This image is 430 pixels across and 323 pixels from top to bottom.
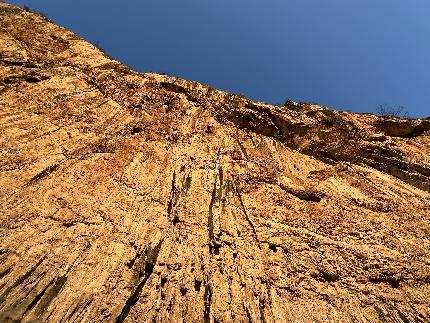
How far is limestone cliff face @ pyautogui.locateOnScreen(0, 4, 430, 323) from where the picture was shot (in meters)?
10.1

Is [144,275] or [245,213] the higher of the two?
[245,213]

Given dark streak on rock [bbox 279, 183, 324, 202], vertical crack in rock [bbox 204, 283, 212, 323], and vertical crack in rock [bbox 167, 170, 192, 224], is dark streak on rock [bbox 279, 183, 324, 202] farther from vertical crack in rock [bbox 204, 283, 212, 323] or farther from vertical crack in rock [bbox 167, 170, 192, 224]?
vertical crack in rock [bbox 204, 283, 212, 323]

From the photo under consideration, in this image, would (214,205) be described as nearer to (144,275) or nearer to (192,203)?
(192,203)

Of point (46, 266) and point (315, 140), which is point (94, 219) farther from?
point (315, 140)

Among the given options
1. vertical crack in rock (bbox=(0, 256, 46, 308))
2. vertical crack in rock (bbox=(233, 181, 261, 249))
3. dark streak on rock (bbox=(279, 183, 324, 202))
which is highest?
dark streak on rock (bbox=(279, 183, 324, 202))

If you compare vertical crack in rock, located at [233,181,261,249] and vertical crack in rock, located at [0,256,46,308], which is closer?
vertical crack in rock, located at [0,256,46,308]

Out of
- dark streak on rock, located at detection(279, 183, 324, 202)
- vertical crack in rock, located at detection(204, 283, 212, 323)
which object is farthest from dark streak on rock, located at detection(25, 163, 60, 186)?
dark streak on rock, located at detection(279, 183, 324, 202)

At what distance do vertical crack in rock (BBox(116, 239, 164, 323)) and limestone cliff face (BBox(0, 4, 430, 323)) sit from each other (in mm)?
36

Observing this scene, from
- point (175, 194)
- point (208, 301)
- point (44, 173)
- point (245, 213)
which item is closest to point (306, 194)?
point (245, 213)

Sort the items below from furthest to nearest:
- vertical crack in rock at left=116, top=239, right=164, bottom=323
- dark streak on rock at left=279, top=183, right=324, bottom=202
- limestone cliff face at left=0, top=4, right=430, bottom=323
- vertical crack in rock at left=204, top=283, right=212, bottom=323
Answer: dark streak on rock at left=279, top=183, right=324, bottom=202 < limestone cliff face at left=0, top=4, right=430, bottom=323 < vertical crack in rock at left=204, top=283, right=212, bottom=323 < vertical crack in rock at left=116, top=239, right=164, bottom=323

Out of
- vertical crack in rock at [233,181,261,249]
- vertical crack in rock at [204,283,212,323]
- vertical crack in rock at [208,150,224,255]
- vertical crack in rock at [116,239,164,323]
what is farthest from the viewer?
vertical crack in rock at [233,181,261,249]

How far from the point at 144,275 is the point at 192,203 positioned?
2938 millimetres

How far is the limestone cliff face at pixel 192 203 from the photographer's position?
397 inches

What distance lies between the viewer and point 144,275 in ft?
34.1
